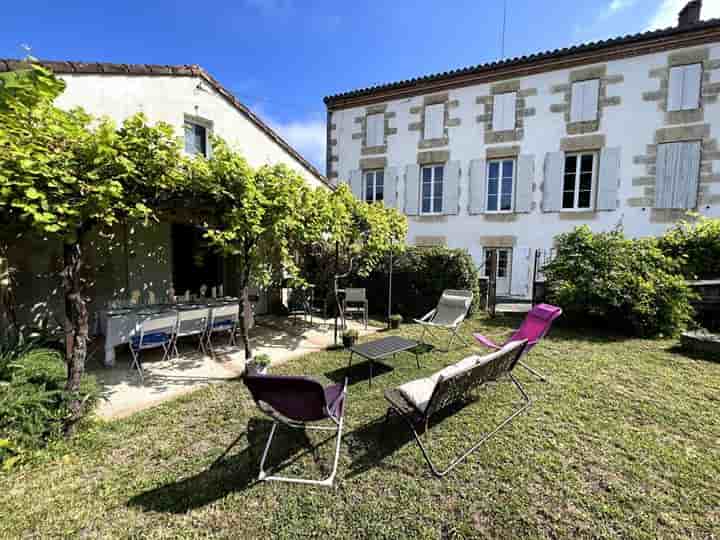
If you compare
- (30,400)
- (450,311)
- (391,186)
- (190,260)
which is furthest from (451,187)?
(30,400)

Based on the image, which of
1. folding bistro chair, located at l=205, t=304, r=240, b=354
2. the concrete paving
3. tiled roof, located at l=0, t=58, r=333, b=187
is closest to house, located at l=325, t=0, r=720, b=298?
tiled roof, located at l=0, t=58, r=333, b=187

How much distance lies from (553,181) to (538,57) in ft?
13.4

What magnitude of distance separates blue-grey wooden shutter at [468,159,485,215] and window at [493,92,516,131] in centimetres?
133

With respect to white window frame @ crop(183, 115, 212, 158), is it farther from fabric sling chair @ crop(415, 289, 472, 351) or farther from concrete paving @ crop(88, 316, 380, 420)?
fabric sling chair @ crop(415, 289, 472, 351)

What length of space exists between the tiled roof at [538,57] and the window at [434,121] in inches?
37.5

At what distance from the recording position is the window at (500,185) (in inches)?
441

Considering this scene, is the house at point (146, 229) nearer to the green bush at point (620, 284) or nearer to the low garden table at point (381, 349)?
the low garden table at point (381, 349)

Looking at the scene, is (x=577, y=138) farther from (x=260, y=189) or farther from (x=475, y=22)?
(x=260, y=189)

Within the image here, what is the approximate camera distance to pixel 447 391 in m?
2.46

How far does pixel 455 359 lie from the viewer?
4.78m

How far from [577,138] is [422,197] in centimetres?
535

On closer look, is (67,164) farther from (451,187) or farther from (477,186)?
(477,186)

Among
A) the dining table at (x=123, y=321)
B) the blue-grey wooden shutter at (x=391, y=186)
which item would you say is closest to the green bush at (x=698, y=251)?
the blue-grey wooden shutter at (x=391, y=186)

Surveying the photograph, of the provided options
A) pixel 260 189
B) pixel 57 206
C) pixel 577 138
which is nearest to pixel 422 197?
pixel 577 138
